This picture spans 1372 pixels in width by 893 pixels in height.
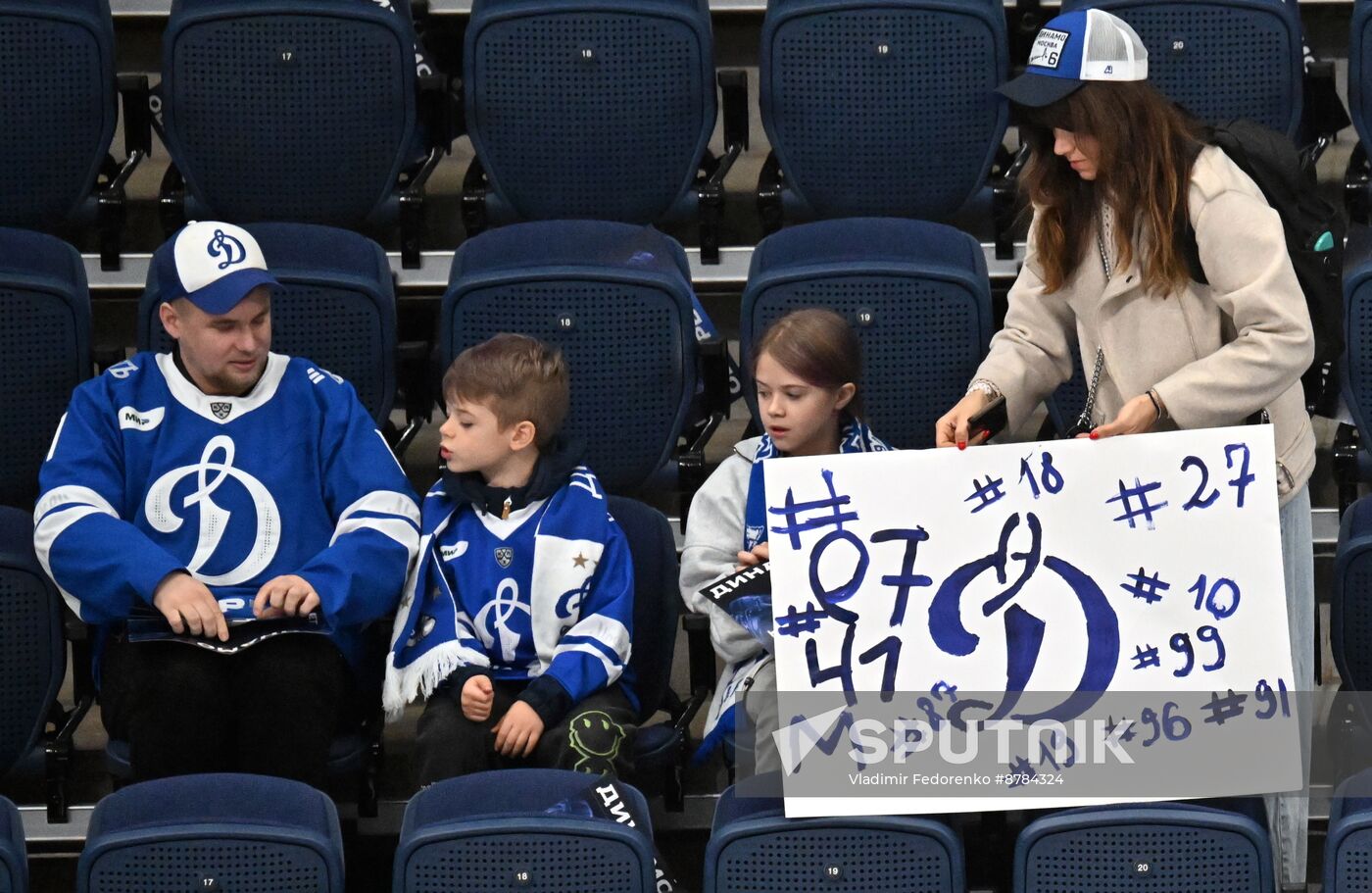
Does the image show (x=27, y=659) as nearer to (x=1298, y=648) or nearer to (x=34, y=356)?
(x=34, y=356)

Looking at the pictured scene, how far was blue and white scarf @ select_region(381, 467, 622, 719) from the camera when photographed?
313 centimetres

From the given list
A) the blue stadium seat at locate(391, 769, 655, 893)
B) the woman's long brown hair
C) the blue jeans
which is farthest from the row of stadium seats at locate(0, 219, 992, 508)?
the blue stadium seat at locate(391, 769, 655, 893)

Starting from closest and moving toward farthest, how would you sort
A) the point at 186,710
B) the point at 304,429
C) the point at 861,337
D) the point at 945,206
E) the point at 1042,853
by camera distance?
the point at 1042,853, the point at 186,710, the point at 304,429, the point at 861,337, the point at 945,206

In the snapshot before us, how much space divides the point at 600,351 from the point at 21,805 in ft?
4.09

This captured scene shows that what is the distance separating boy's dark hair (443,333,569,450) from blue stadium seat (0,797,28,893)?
2.90ft

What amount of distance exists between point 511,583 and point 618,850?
0.57 meters

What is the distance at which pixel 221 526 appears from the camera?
324cm

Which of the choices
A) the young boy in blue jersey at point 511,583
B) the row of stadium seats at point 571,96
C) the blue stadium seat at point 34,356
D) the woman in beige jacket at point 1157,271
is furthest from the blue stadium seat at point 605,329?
the woman in beige jacket at point 1157,271

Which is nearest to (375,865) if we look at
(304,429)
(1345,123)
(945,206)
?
(304,429)

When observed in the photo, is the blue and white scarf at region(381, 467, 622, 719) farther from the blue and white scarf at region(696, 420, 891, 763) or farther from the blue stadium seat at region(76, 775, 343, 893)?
the blue stadium seat at region(76, 775, 343, 893)

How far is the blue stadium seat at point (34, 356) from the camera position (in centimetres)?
357

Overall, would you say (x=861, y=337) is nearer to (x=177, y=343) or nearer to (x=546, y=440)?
(x=546, y=440)

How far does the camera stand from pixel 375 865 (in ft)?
11.4

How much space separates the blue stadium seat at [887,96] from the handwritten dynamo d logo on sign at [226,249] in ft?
3.99
